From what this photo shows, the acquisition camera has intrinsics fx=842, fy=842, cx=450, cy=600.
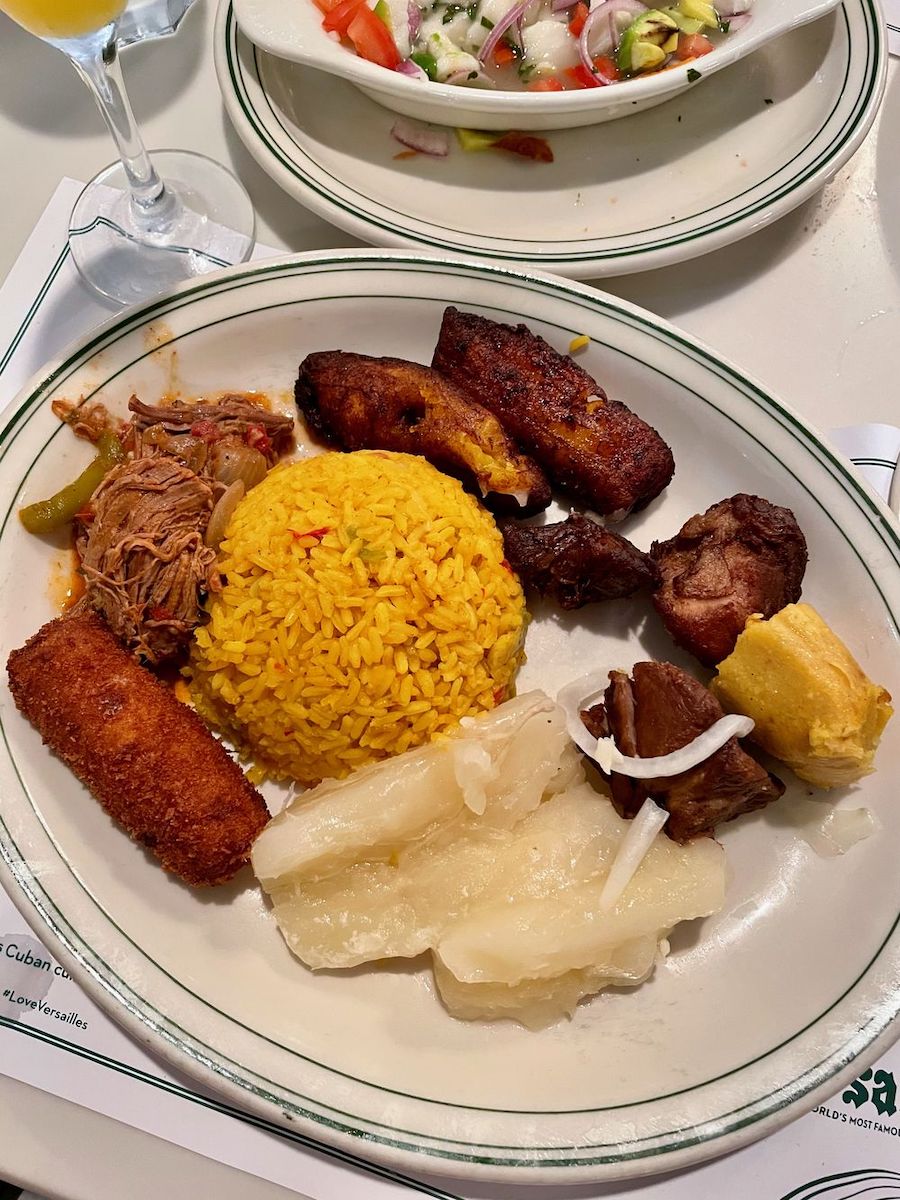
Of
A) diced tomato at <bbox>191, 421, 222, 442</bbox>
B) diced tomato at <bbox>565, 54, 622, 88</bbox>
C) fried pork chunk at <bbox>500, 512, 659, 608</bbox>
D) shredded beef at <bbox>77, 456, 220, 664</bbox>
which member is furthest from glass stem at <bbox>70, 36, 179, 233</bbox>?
fried pork chunk at <bbox>500, 512, 659, 608</bbox>

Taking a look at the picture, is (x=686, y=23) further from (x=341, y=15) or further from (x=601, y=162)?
(x=341, y=15)

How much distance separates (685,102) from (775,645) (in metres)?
2.53

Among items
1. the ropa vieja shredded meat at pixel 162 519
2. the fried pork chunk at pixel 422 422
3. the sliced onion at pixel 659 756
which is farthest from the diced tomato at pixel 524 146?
the sliced onion at pixel 659 756

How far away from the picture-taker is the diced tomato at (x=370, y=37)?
10.3 feet

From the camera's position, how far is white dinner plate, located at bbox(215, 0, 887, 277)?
3.00m

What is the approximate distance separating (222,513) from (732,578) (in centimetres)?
156

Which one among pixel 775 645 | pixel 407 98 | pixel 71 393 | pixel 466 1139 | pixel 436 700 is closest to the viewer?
pixel 466 1139

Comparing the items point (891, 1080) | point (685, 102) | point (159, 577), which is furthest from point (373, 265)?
point (891, 1080)

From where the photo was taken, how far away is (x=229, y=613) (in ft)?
8.10

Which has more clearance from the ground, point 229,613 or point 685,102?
point 685,102

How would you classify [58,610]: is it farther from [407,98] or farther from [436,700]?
[407,98]

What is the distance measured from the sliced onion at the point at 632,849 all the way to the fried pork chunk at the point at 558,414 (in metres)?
0.96

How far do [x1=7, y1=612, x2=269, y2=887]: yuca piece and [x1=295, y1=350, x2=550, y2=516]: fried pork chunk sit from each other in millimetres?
1058

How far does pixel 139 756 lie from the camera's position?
7.49ft
